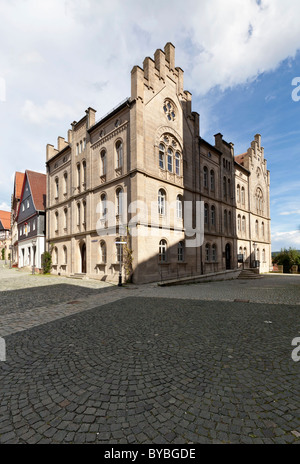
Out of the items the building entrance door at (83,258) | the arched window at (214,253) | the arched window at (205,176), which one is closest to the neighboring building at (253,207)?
the arched window at (214,253)

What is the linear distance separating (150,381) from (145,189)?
14875 millimetres

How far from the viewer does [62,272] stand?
960 inches

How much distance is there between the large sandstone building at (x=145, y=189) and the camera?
1712 centimetres

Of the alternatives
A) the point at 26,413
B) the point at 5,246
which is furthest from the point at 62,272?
the point at 5,246

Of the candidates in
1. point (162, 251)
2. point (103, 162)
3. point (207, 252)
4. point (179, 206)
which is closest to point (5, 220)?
point (103, 162)

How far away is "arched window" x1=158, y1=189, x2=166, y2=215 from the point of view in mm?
18531

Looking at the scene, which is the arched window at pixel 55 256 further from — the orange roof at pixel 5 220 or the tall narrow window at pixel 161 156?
the orange roof at pixel 5 220

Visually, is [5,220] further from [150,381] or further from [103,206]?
[150,381]

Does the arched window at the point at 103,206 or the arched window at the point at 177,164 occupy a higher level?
the arched window at the point at 177,164

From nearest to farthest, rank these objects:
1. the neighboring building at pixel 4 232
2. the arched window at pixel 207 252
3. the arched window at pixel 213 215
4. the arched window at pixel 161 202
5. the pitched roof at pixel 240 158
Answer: the arched window at pixel 161 202, the arched window at pixel 207 252, the arched window at pixel 213 215, the pitched roof at pixel 240 158, the neighboring building at pixel 4 232

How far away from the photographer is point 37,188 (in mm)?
32656

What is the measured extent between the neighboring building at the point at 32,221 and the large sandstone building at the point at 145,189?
244cm

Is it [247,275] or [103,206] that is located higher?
[103,206]
